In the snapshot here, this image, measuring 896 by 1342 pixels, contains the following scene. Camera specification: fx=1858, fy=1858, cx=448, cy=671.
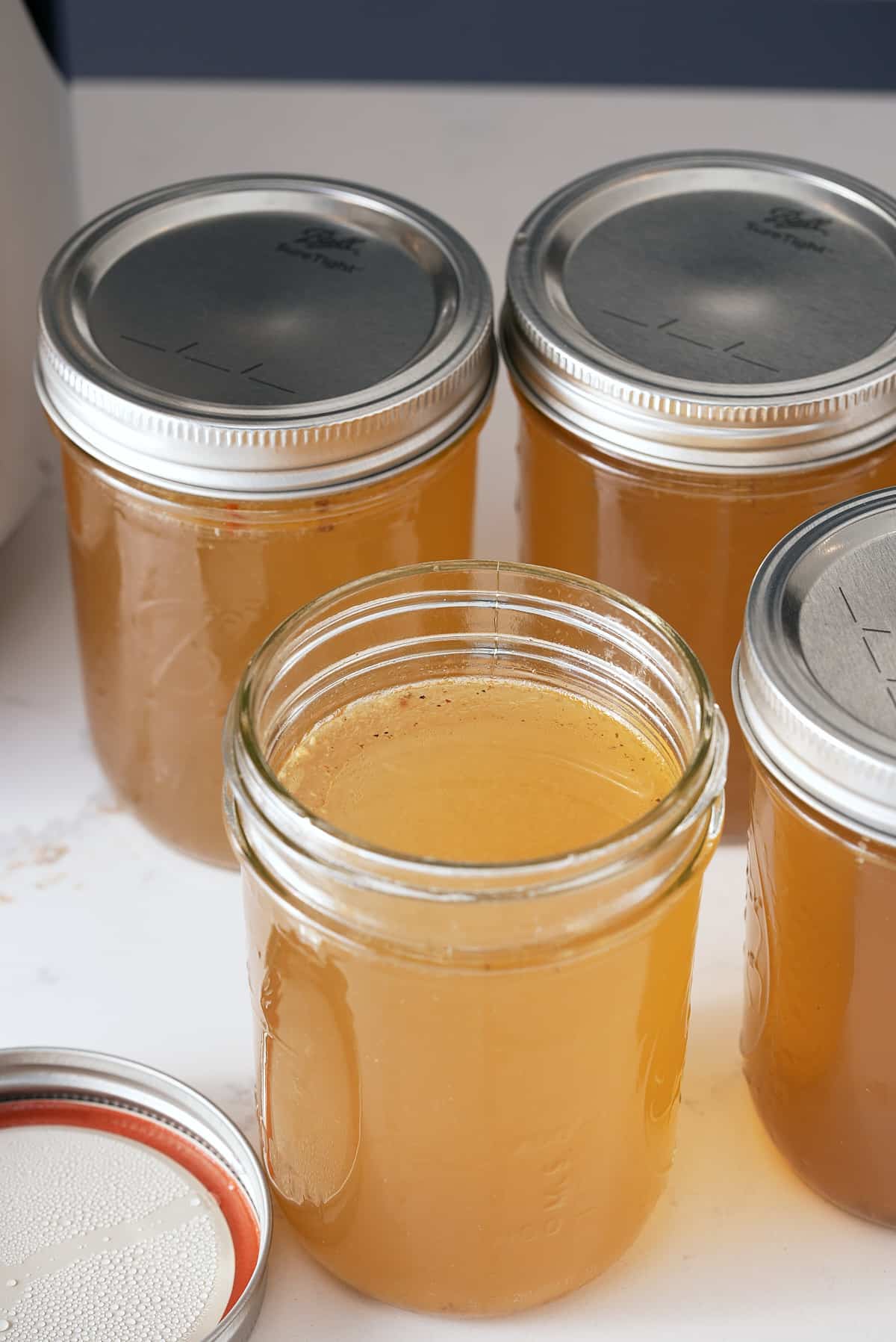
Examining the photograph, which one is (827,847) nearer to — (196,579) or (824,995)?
(824,995)

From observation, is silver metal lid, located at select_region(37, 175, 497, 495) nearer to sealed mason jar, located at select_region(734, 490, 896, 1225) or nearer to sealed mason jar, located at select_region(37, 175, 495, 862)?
sealed mason jar, located at select_region(37, 175, 495, 862)

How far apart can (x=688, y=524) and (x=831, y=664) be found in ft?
0.61

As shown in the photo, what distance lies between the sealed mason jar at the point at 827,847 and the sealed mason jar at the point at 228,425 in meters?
0.21

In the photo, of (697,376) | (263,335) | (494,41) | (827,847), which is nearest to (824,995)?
(827,847)

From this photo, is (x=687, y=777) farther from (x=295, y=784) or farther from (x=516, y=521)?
(x=516, y=521)

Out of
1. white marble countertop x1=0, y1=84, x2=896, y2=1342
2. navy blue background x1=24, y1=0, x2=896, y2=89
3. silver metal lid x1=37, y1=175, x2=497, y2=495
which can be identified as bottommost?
white marble countertop x1=0, y1=84, x2=896, y2=1342

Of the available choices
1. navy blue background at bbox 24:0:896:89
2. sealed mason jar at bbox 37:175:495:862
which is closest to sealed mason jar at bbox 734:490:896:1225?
sealed mason jar at bbox 37:175:495:862

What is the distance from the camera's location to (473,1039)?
2.24 ft

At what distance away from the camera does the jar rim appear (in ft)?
2.11

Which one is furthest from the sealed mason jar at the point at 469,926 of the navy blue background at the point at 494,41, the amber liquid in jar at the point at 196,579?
the navy blue background at the point at 494,41

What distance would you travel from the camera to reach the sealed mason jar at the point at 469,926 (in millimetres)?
667

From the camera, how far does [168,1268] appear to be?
Answer: 771mm

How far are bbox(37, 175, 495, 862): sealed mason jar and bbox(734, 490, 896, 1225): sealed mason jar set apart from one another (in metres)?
0.21

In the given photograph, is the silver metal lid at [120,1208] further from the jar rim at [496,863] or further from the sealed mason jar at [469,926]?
the jar rim at [496,863]
